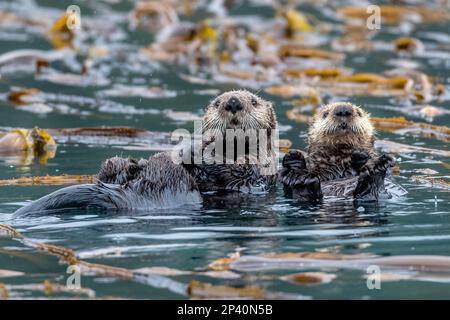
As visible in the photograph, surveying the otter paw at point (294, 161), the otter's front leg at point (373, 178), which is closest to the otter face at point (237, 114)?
the otter paw at point (294, 161)

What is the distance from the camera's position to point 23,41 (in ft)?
55.3

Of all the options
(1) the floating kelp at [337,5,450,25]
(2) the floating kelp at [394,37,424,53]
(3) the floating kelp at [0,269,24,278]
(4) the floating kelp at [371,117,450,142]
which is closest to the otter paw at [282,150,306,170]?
(3) the floating kelp at [0,269,24,278]

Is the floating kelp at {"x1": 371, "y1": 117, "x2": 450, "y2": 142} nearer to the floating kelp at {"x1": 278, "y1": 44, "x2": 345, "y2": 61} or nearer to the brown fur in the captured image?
the brown fur

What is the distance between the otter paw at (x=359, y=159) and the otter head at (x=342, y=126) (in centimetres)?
48

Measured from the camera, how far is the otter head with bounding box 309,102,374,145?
27.2 ft

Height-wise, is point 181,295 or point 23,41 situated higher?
point 23,41

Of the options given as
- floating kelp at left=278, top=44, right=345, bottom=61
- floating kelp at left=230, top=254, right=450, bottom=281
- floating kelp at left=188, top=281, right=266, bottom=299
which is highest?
floating kelp at left=278, top=44, right=345, bottom=61

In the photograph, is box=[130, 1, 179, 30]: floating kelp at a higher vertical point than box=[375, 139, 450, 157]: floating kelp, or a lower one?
higher

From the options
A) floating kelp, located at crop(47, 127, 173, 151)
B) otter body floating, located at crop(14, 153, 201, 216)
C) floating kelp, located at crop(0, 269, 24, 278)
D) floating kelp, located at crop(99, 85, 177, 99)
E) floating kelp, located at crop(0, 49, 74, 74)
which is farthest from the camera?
floating kelp, located at crop(0, 49, 74, 74)

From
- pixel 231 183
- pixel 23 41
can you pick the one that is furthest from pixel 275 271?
pixel 23 41

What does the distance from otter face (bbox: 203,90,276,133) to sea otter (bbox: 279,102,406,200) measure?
1.40 ft

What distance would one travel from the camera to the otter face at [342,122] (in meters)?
8.30
